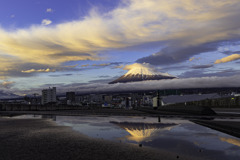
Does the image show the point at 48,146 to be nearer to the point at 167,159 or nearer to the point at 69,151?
the point at 69,151

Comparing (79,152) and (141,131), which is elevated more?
(79,152)

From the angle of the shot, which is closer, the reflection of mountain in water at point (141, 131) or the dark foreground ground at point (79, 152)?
the dark foreground ground at point (79, 152)

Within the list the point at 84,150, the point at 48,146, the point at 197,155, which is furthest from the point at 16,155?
the point at 197,155

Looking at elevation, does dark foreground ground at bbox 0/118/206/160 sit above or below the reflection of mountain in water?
above

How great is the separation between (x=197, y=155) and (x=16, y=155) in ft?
36.1

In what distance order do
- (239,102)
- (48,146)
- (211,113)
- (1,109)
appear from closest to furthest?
(48,146) → (211,113) → (239,102) → (1,109)

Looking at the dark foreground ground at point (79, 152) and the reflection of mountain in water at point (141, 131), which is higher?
the dark foreground ground at point (79, 152)

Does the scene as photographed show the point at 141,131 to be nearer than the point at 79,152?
No

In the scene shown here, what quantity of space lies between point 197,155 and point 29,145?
1207cm

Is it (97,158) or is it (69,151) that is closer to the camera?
(97,158)

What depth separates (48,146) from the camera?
57.5 feet

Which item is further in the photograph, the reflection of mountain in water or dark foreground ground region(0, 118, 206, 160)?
the reflection of mountain in water

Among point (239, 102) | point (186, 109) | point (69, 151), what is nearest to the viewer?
point (69, 151)

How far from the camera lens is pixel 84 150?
52.6ft
